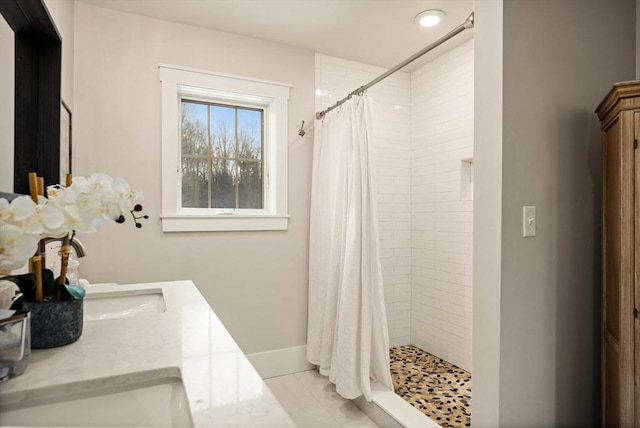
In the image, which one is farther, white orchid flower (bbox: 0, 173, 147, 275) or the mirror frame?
the mirror frame

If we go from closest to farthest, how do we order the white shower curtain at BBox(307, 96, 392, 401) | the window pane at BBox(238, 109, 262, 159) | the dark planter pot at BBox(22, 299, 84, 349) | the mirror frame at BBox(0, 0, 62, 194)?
1. the dark planter pot at BBox(22, 299, 84, 349)
2. the mirror frame at BBox(0, 0, 62, 194)
3. the white shower curtain at BBox(307, 96, 392, 401)
4. the window pane at BBox(238, 109, 262, 159)

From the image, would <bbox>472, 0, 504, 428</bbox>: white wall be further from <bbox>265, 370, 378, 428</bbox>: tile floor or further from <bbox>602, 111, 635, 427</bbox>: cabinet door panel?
<bbox>265, 370, 378, 428</bbox>: tile floor

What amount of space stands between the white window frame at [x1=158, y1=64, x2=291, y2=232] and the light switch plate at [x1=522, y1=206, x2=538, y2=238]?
1.79 m

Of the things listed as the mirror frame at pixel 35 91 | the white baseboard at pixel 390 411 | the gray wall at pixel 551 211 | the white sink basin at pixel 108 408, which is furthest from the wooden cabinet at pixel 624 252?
the mirror frame at pixel 35 91

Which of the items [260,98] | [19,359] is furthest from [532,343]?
[260,98]

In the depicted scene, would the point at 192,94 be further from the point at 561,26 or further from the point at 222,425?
the point at 222,425

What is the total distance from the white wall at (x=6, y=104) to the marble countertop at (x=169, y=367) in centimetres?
54

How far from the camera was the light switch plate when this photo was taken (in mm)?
1443

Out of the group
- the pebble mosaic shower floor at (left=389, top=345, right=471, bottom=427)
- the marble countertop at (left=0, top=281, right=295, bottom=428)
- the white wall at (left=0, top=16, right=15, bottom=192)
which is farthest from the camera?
the pebble mosaic shower floor at (left=389, top=345, right=471, bottom=427)

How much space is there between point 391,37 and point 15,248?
108 inches

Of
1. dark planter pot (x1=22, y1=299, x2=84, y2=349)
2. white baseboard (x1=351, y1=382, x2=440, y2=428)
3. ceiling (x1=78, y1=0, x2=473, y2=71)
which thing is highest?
ceiling (x1=78, y1=0, x2=473, y2=71)

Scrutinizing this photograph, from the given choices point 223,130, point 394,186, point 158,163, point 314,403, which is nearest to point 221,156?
point 223,130

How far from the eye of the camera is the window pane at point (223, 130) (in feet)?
9.26

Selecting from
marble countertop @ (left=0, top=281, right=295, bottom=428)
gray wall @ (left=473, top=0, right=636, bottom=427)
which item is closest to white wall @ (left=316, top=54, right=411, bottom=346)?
gray wall @ (left=473, top=0, right=636, bottom=427)
